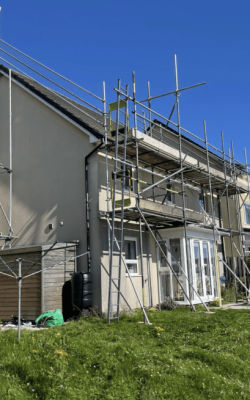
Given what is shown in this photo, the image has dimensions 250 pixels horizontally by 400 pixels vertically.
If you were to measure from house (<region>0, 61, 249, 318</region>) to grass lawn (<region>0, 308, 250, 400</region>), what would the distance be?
14.0ft

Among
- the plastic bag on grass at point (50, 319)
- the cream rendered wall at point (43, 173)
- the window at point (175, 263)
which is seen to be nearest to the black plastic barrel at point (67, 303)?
the cream rendered wall at point (43, 173)

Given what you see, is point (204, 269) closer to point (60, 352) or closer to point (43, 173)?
point (43, 173)

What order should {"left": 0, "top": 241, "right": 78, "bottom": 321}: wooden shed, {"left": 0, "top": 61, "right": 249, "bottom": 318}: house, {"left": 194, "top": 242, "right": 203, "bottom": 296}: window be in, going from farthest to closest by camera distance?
{"left": 194, "top": 242, "right": 203, "bottom": 296}: window, {"left": 0, "top": 61, "right": 249, "bottom": 318}: house, {"left": 0, "top": 241, "right": 78, "bottom": 321}: wooden shed

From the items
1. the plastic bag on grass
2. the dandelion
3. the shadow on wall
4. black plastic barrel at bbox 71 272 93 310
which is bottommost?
the dandelion

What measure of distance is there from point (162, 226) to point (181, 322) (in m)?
5.40

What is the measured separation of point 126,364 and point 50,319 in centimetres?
498

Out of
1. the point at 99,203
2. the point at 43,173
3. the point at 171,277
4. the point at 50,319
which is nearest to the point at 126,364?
the point at 50,319

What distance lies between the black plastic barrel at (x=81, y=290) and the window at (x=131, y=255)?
220cm

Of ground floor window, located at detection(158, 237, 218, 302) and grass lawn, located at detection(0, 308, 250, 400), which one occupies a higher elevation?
ground floor window, located at detection(158, 237, 218, 302)

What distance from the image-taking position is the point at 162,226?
15688 mm

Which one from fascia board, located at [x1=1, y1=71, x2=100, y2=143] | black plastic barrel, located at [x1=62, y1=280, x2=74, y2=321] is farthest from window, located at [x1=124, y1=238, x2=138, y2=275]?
fascia board, located at [x1=1, y1=71, x2=100, y2=143]

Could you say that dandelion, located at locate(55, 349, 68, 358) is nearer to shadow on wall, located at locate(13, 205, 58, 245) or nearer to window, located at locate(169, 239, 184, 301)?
shadow on wall, located at locate(13, 205, 58, 245)

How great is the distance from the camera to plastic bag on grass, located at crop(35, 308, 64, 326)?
37.2 ft

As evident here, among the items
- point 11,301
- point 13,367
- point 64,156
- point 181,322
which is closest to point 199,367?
point 13,367
